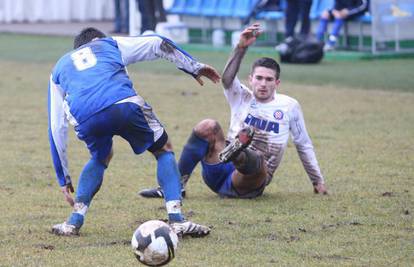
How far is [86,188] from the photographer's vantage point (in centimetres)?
709

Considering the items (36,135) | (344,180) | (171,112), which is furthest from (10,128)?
(344,180)

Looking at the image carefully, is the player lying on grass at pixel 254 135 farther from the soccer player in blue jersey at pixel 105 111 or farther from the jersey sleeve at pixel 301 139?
the soccer player in blue jersey at pixel 105 111

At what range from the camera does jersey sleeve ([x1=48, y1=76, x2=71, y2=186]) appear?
692cm

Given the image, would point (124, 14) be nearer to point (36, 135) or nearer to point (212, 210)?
point (36, 135)

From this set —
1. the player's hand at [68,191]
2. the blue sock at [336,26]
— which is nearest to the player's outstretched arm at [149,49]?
the player's hand at [68,191]

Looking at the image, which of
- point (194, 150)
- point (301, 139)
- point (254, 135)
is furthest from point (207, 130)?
point (301, 139)

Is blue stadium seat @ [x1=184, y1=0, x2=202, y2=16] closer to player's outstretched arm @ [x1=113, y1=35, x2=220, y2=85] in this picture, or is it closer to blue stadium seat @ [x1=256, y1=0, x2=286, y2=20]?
blue stadium seat @ [x1=256, y1=0, x2=286, y2=20]

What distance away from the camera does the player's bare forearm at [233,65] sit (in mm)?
7918

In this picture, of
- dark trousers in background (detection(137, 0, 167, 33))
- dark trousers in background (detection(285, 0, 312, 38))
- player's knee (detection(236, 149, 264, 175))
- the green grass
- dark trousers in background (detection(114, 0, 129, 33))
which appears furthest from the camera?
dark trousers in background (detection(114, 0, 129, 33))

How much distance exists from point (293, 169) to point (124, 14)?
1547 cm

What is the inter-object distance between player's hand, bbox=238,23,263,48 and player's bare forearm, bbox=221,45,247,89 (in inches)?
4.0

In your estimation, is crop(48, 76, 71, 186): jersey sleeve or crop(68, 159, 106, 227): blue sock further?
crop(68, 159, 106, 227): blue sock

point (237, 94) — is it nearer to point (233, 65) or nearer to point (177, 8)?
point (233, 65)

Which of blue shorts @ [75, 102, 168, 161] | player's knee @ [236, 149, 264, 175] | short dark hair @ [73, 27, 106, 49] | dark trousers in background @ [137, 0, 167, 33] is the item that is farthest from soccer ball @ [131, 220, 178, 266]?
dark trousers in background @ [137, 0, 167, 33]
